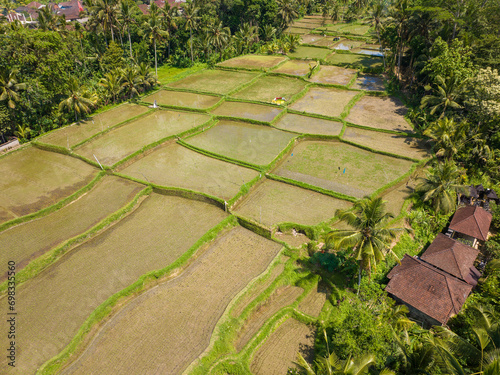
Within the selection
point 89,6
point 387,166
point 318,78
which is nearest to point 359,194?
point 387,166

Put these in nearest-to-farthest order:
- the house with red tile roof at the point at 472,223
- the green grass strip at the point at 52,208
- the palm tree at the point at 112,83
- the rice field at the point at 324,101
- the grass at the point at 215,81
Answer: the house with red tile roof at the point at 472,223
the green grass strip at the point at 52,208
the palm tree at the point at 112,83
the rice field at the point at 324,101
the grass at the point at 215,81

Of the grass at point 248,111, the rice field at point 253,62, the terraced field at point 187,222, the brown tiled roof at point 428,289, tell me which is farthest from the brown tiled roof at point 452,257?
the rice field at point 253,62

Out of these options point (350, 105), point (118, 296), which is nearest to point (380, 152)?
point (350, 105)

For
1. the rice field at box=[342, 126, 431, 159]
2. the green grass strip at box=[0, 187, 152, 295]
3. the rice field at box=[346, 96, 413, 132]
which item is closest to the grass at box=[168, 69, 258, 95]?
the rice field at box=[346, 96, 413, 132]

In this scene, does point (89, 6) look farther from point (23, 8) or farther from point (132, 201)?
point (23, 8)

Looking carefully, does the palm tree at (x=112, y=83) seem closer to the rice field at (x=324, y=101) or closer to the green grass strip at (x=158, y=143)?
the green grass strip at (x=158, y=143)

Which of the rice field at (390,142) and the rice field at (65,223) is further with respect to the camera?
the rice field at (390,142)

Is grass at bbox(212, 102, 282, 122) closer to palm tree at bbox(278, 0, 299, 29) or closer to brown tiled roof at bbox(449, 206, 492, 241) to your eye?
brown tiled roof at bbox(449, 206, 492, 241)

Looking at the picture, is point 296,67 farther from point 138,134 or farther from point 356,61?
point 138,134
